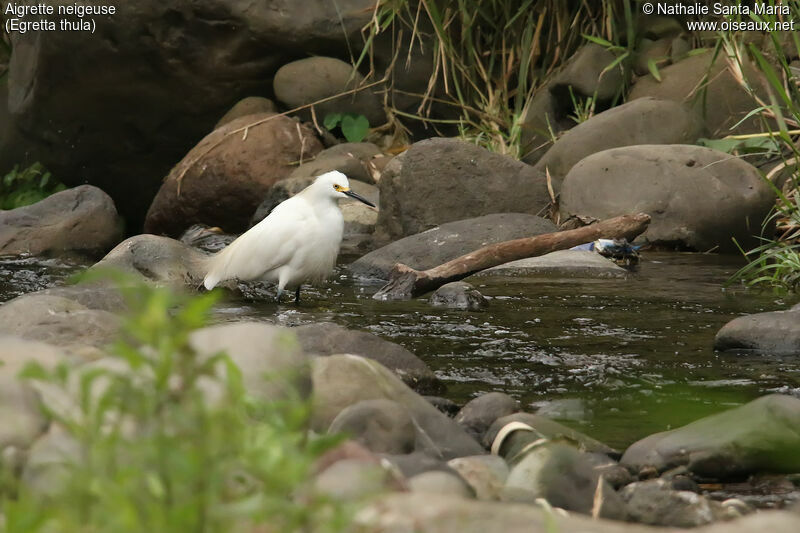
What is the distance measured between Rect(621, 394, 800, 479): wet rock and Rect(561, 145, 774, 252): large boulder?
4.61 metres

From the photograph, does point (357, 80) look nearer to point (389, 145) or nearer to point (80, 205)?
point (389, 145)

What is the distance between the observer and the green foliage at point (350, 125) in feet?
34.9

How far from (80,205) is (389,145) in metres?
2.96

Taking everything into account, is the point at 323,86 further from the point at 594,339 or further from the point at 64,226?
the point at 594,339

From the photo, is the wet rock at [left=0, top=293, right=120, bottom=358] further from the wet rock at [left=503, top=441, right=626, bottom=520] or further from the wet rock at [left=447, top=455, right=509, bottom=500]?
the wet rock at [left=503, top=441, right=626, bottom=520]

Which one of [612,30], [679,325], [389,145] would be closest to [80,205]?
[389,145]

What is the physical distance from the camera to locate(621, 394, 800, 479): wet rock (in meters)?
2.99

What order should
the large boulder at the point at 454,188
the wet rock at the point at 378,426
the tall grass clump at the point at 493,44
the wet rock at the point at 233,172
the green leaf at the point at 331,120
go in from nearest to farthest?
1. the wet rock at the point at 378,426
2. the large boulder at the point at 454,188
3. the tall grass clump at the point at 493,44
4. the wet rock at the point at 233,172
5. the green leaf at the point at 331,120

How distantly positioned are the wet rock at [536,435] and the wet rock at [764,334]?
56.9 inches

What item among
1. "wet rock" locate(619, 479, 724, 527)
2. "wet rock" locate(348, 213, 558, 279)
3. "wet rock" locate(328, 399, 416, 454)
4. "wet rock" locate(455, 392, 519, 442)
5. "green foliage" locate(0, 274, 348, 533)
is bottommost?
"wet rock" locate(348, 213, 558, 279)

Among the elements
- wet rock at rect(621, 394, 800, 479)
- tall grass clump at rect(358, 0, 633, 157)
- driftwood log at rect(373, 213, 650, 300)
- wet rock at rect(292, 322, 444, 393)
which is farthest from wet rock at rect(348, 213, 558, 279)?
wet rock at rect(621, 394, 800, 479)

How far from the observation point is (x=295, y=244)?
6375 mm

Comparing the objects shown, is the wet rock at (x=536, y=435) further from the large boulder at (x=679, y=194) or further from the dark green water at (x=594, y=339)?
the large boulder at (x=679, y=194)

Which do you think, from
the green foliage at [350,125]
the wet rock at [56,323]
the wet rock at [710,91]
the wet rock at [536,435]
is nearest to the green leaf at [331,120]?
the green foliage at [350,125]
